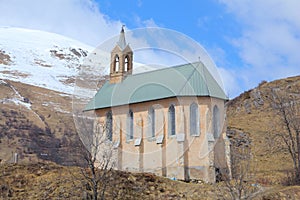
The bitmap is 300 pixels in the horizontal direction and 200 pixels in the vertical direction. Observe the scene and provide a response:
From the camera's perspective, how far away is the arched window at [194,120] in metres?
37.0

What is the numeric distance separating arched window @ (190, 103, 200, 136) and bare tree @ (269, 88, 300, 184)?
7980 millimetres

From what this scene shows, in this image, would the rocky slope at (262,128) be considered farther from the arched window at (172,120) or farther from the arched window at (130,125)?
the arched window at (130,125)

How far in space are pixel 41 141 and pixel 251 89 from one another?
4303cm

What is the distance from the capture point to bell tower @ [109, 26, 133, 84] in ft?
154

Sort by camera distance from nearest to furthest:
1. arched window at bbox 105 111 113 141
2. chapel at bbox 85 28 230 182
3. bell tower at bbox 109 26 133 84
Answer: chapel at bbox 85 28 230 182
arched window at bbox 105 111 113 141
bell tower at bbox 109 26 133 84

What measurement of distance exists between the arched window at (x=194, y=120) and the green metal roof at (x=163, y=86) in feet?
4.52

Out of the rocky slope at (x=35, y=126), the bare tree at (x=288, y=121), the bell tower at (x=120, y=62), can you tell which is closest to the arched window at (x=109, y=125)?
the rocky slope at (x=35, y=126)

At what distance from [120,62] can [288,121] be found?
821 inches

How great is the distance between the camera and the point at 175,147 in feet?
120

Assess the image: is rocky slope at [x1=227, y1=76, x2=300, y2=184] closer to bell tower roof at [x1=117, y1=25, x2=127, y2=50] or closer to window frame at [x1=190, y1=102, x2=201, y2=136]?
window frame at [x1=190, y1=102, x2=201, y2=136]

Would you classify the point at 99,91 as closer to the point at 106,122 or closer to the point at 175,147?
the point at 106,122

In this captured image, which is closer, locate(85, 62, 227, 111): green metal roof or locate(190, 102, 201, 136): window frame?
locate(190, 102, 201, 136): window frame

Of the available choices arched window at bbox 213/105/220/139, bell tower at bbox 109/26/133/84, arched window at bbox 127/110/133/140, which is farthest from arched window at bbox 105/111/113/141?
arched window at bbox 213/105/220/139

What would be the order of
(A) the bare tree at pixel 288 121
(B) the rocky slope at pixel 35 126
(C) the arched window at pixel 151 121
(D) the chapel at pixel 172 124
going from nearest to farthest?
(A) the bare tree at pixel 288 121 < (D) the chapel at pixel 172 124 < (C) the arched window at pixel 151 121 < (B) the rocky slope at pixel 35 126
